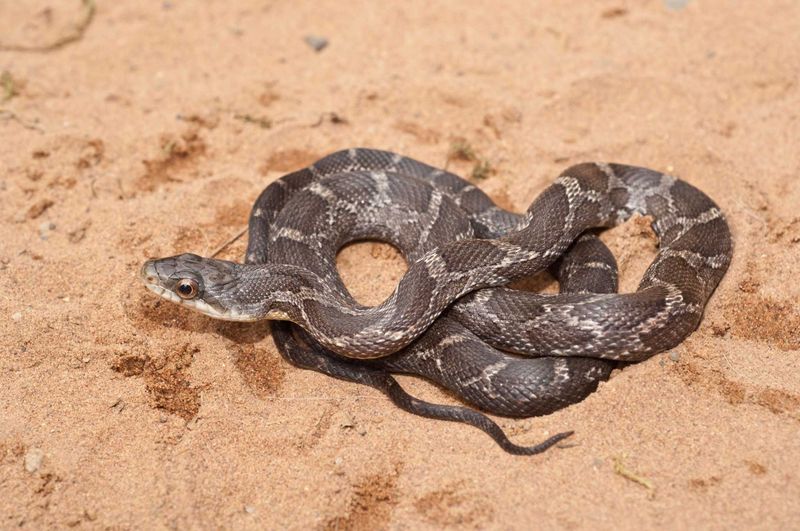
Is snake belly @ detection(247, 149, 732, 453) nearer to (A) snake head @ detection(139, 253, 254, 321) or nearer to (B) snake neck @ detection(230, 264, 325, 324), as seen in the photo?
(B) snake neck @ detection(230, 264, 325, 324)

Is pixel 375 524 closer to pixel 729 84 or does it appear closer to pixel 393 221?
pixel 393 221

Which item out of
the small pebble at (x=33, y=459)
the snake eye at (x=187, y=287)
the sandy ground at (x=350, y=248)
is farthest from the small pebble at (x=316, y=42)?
the small pebble at (x=33, y=459)

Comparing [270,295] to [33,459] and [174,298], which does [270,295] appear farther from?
[33,459]

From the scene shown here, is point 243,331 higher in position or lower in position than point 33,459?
higher

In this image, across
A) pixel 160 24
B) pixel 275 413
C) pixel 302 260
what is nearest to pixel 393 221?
pixel 302 260

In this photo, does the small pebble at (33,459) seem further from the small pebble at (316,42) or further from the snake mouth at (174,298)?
the small pebble at (316,42)

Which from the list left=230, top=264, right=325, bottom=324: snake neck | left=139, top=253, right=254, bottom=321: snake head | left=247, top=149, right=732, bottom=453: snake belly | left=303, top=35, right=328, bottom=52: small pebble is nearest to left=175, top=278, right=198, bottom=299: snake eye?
left=139, top=253, right=254, bottom=321: snake head

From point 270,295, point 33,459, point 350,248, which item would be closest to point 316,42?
point 350,248
